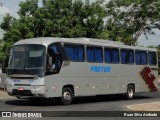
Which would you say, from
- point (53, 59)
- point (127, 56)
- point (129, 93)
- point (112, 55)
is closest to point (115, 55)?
point (112, 55)

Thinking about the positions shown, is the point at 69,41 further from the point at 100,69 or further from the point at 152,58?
the point at 152,58

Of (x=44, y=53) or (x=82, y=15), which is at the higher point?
(x=82, y=15)

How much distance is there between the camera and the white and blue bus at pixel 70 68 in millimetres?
22141

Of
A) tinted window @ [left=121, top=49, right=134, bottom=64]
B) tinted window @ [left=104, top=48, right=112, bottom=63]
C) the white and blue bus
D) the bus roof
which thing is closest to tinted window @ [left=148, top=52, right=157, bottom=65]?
the white and blue bus

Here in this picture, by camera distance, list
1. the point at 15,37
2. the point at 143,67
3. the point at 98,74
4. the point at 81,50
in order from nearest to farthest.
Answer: the point at 81,50
the point at 98,74
the point at 143,67
the point at 15,37

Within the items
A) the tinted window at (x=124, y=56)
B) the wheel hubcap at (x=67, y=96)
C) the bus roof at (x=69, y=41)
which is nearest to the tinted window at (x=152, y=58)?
the bus roof at (x=69, y=41)

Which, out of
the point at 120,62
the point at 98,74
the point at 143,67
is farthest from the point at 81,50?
the point at 143,67

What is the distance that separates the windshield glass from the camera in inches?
868

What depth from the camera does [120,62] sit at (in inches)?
1091

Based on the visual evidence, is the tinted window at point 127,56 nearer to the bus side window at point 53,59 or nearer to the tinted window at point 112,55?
the tinted window at point 112,55

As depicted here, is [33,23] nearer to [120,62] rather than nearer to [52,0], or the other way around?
[52,0]

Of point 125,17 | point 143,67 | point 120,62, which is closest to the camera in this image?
point 120,62

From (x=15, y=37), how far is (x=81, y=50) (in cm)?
1596

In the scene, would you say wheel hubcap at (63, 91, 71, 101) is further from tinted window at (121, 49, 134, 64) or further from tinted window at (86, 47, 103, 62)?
tinted window at (121, 49, 134, 64)
